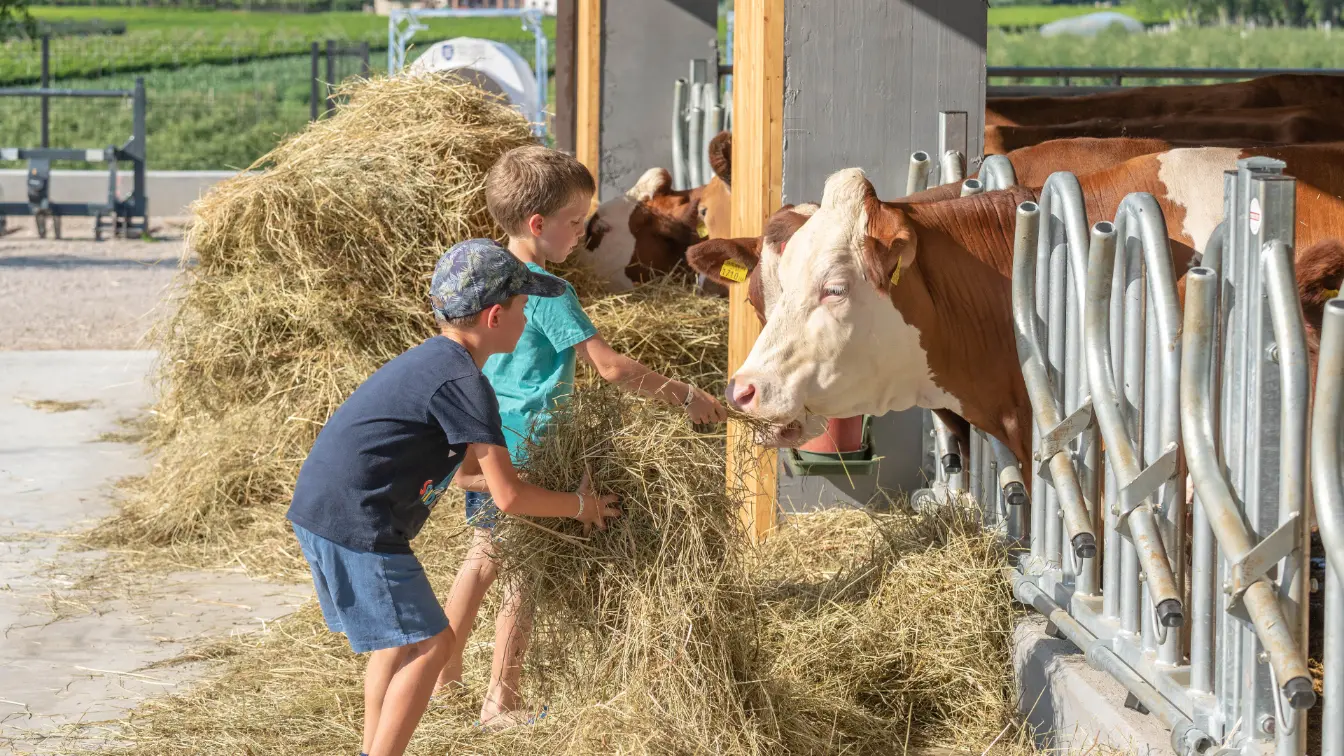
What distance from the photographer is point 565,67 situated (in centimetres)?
955

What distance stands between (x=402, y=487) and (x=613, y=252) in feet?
13.3

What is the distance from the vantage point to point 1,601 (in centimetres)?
515

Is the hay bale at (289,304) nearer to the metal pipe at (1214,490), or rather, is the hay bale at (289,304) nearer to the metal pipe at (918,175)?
the metal pipe at (918,175)

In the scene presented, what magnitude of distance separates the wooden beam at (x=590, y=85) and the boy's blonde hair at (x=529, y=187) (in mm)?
4482

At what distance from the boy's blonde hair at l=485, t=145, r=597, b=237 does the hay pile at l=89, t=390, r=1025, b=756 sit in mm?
693

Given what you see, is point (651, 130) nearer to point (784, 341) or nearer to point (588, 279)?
point (588, 279)

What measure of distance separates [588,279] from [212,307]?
1.76 m

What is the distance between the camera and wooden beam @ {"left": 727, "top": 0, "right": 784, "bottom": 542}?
4.68 metres

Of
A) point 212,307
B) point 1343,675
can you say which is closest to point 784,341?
point 1343,675

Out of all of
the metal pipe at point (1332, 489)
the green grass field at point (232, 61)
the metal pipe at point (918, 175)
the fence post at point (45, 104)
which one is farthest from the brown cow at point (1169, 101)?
the fence post at point (45, 104)

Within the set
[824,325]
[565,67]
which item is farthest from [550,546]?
[565,67]

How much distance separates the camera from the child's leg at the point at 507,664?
358cm

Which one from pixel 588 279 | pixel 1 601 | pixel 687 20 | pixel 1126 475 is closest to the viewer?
pixel 1126 475

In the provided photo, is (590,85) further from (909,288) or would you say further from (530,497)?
(530,497)
